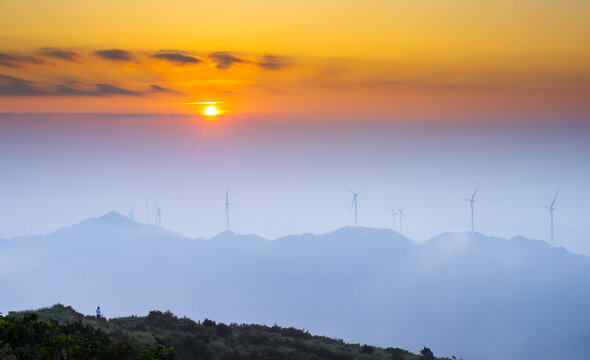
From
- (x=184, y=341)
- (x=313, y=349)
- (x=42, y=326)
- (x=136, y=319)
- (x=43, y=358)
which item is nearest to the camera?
(x=43, y=358)

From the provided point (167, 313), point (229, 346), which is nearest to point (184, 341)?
point (229, 346)

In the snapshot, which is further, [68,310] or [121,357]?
[68,310]

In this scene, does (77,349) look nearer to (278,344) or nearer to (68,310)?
(278,344)

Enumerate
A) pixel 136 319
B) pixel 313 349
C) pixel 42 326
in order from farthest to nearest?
1. pixel 136 319
2. pixel 313 349
3. pixel 42 326

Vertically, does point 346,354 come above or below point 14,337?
below

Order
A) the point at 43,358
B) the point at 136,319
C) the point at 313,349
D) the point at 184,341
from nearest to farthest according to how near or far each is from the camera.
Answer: the point at 43,358, the point at 184,341, the point at 313,349, the point at 136,319

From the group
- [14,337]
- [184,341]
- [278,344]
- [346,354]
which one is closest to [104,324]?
[184,341]

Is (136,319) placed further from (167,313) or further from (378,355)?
(378,355)

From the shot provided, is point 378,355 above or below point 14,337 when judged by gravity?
below

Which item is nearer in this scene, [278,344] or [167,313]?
[278,344]
